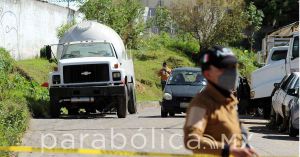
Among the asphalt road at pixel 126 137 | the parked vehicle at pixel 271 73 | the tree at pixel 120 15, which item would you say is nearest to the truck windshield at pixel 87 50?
the asphalt road at pixel 126 137

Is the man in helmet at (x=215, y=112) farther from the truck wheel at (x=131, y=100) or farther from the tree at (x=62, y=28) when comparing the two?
the tree at (x=62, y=28)

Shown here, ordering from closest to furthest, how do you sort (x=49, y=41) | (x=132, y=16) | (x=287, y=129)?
(x=287, y=129), (x=49, y=41), (x=132, y=16)

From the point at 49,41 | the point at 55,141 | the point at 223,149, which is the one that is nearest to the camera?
the point at 223,149

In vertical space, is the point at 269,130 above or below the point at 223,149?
below

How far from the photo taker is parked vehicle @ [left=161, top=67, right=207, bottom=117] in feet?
70.3

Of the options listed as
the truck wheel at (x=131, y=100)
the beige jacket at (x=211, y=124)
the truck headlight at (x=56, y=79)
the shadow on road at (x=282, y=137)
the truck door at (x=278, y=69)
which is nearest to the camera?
the beige jacket at (x=211, y=124)

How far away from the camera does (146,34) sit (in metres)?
48.3

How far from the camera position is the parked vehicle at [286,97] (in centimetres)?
1602

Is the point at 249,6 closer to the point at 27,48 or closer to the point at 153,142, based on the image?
the point at 27,48

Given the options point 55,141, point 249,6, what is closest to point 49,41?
point 55,141

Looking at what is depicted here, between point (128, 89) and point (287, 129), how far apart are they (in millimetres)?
6845

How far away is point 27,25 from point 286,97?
1711 cm

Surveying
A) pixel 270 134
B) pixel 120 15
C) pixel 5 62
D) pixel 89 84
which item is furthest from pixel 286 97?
pixel 120 15

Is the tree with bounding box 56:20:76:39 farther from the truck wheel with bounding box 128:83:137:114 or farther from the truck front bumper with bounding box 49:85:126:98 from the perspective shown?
the truck front bumper with bounding box 49:85:126:98
